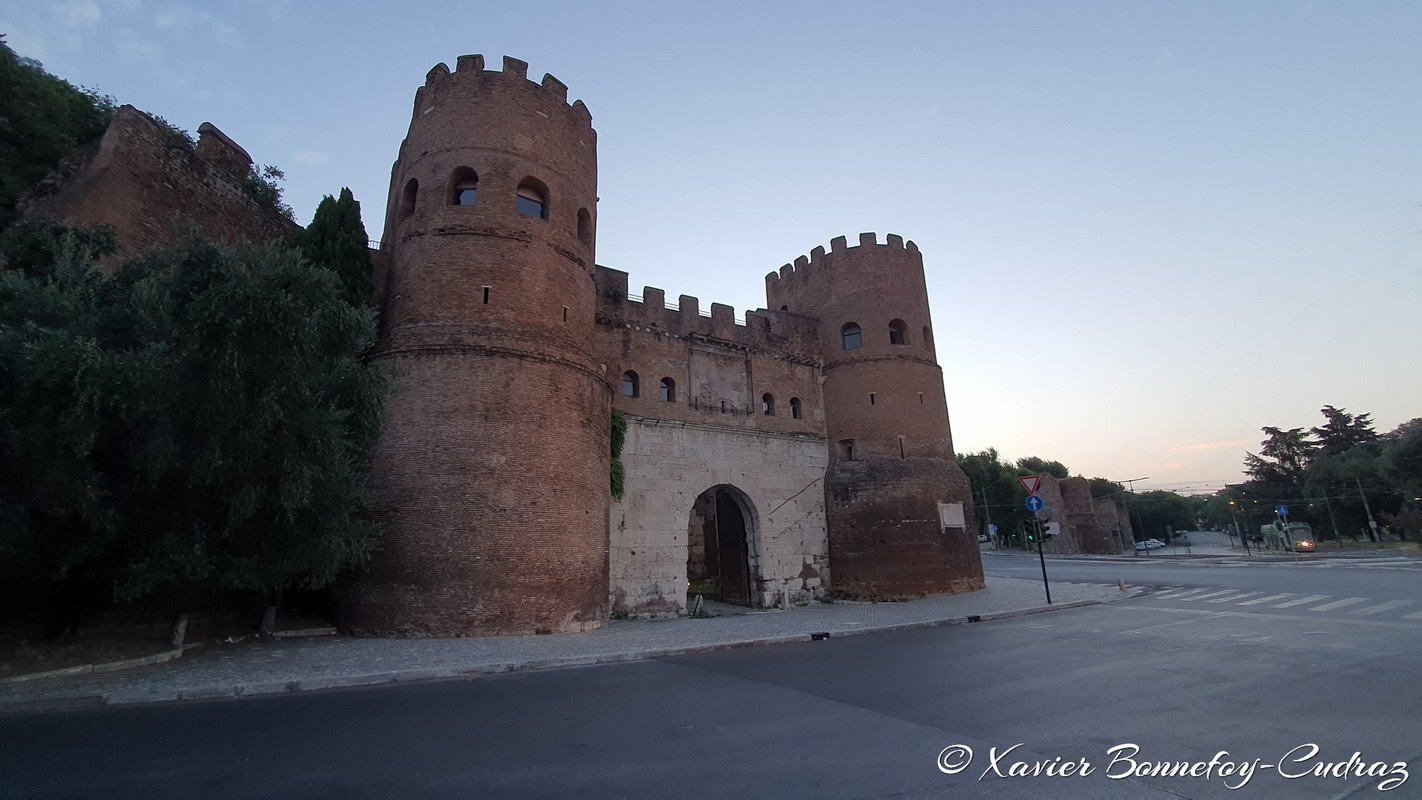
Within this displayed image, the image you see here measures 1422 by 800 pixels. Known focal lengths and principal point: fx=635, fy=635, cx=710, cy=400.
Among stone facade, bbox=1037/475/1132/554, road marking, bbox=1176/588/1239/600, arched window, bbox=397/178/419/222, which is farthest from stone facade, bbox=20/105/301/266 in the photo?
stone facade, bbox=1037/475/1132/554

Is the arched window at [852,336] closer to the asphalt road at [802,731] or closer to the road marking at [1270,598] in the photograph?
the road marking at [1270,598]

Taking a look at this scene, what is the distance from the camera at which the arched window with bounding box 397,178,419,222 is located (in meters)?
16.2

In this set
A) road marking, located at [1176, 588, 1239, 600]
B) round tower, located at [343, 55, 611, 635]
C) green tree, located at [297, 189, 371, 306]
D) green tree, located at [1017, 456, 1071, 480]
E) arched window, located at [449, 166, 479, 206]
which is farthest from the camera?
green tree, located at [1017, 456, 1071, 480]

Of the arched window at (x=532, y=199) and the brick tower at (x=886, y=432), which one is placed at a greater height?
the arched window at (x=532, y=199)

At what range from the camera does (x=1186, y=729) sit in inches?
205

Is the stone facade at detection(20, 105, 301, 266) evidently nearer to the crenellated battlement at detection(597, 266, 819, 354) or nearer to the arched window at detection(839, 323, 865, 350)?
the crenellated battlement at detection(597, 266, 819, 354)

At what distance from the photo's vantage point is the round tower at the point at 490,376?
12.5 m

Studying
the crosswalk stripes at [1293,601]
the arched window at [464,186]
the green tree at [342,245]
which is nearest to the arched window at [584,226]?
the arched window at [464,186]

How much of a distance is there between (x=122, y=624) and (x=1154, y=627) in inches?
705

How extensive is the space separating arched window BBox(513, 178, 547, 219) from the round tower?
60 millimetres

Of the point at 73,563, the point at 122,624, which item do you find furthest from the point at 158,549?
the point at 122,624

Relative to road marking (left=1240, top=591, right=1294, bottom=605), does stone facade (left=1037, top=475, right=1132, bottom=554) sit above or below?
above

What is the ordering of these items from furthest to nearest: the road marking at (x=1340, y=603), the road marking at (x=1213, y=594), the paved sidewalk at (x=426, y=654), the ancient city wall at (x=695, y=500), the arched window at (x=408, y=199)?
the ancient city wall at (x=695, y=500) < the road marking at (x=1213, y=594) < the arched window at (x=408, y=199) < the road marking at (x=1340, y=603) < the paved sidewalk at (x=426, y=654)

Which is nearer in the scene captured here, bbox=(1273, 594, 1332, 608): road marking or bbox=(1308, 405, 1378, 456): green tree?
bbox=(1273, 594, 1332, 608): road marking
